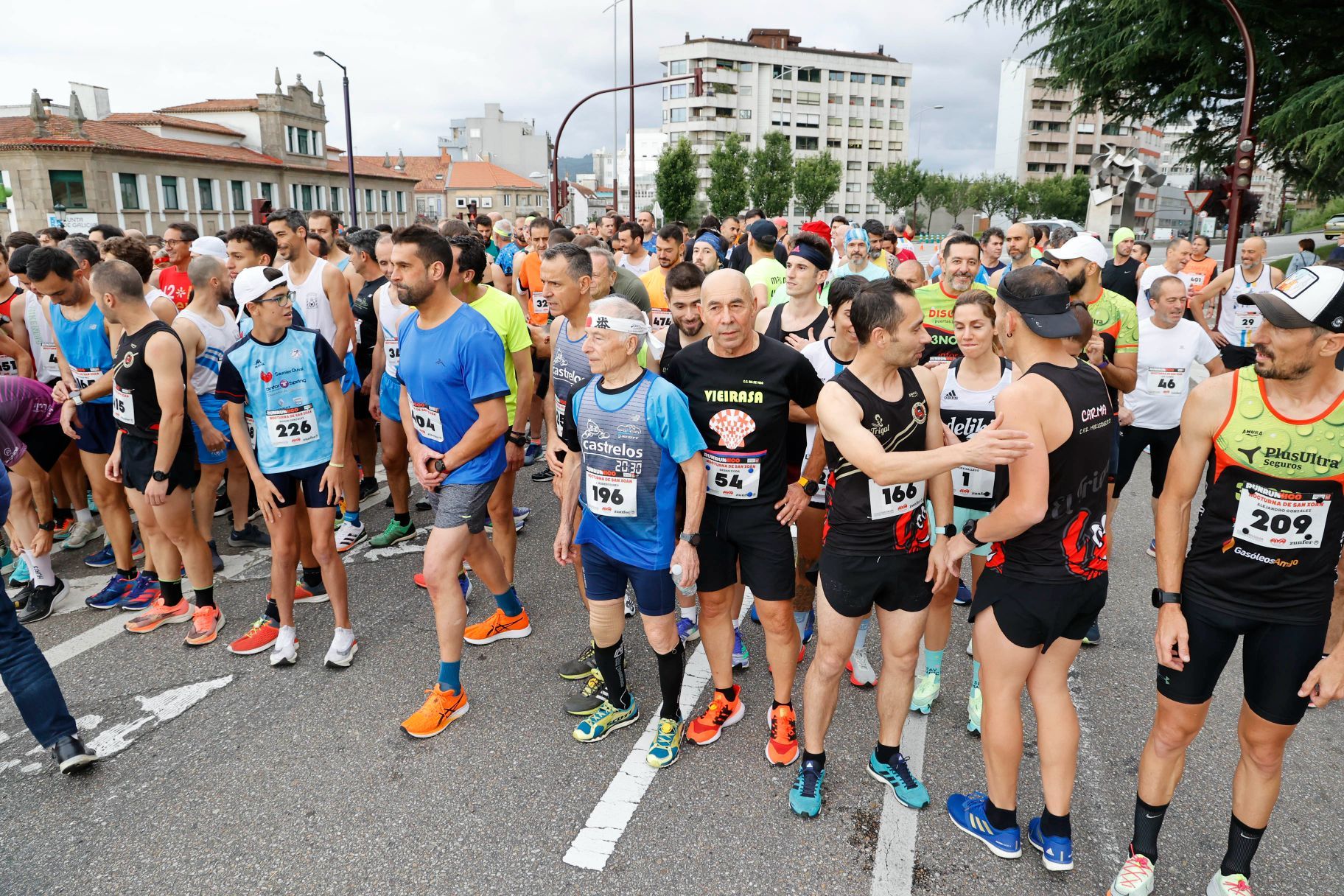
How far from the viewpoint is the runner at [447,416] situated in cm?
393

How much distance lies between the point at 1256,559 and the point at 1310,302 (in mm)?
802

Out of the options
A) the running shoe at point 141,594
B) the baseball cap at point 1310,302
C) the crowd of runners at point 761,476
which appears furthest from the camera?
the running shoe at point 141,594

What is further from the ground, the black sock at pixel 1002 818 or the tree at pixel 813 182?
the tree at pixel 813 182

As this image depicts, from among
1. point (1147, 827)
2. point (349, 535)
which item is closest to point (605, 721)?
point (1147, 827)

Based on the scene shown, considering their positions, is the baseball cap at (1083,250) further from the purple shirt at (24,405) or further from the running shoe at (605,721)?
the purple shirt at (24,405)

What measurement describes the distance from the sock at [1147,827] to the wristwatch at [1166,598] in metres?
0.71

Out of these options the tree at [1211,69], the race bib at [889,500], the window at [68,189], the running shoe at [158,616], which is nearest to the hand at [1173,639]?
the race bib at [889,500]

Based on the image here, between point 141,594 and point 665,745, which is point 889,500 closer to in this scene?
point 665,745

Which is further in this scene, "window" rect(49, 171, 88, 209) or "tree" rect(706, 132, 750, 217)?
"tree" rect(706, 132, 750, 217)

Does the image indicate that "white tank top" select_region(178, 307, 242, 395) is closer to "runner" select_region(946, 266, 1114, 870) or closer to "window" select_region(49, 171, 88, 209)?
"runner" select_region(946, 266, 1114, 870)

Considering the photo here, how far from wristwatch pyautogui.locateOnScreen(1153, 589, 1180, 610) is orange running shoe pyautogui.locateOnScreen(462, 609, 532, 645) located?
329cm

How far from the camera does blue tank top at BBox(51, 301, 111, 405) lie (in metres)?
5.27

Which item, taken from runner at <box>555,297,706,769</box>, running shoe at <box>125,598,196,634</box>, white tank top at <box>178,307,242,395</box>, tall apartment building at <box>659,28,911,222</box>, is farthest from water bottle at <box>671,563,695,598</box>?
tall apartment building at <box>659,28,911,222</box>

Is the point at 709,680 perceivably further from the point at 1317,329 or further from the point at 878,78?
the point at 878,78
